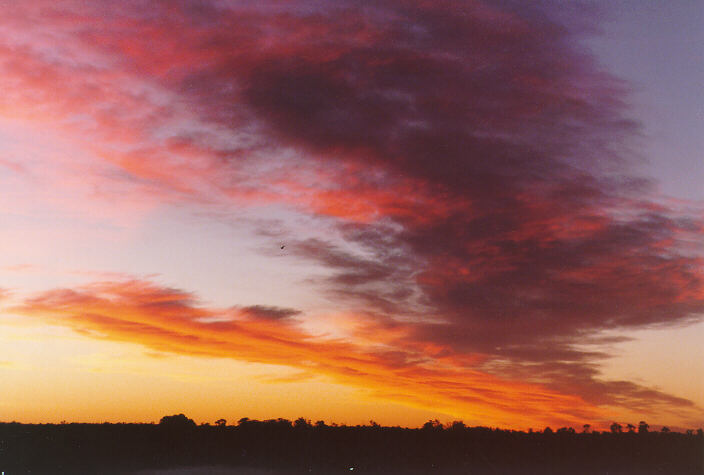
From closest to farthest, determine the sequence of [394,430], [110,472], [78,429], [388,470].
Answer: [110,472]
[388,470]
[78,429]
[394,430]

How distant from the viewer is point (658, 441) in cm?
14262

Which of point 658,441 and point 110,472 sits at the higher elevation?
point 658,441

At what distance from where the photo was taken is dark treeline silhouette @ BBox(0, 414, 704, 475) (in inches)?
4102

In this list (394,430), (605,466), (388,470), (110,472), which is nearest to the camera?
(110,472)

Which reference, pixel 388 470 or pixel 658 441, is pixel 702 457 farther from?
pixel 388 470

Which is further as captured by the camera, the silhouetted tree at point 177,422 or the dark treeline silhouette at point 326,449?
the silhouetted tree at point 177,422

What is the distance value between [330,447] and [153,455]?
1044 inches

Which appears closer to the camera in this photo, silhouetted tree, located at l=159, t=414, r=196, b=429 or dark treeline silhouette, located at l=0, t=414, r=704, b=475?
dark treeline silhouette, located at l=0, t=414, r=704, b=475

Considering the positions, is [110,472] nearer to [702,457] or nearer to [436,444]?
[436,444]

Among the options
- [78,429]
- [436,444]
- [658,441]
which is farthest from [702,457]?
[78,429]

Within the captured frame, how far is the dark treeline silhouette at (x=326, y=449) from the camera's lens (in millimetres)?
104188

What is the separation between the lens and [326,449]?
11812 centimetres

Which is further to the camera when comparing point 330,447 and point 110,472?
point 330,447

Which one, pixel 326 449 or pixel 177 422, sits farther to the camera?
pixel 177 422
